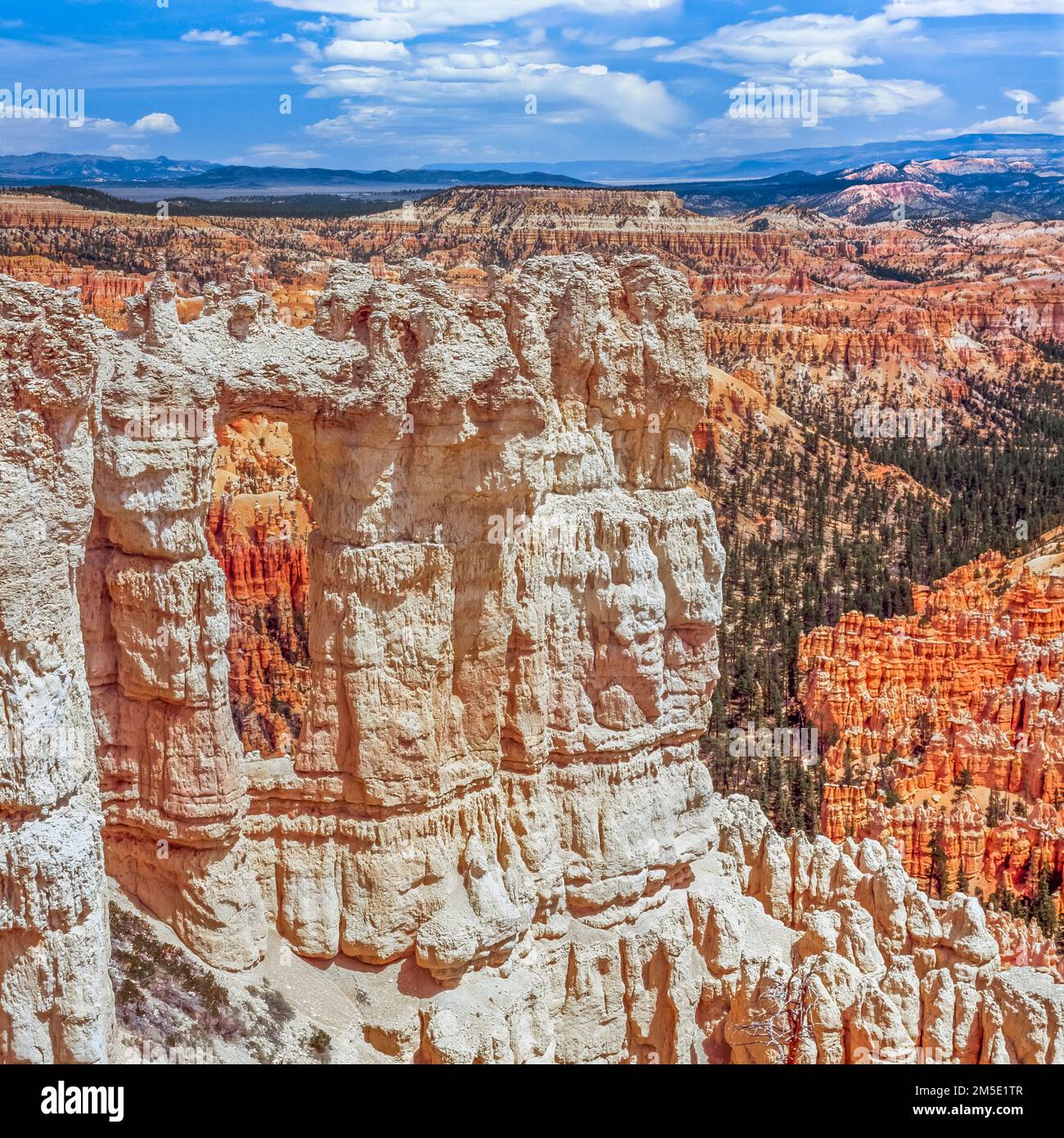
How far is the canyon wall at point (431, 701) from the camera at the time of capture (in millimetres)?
9172

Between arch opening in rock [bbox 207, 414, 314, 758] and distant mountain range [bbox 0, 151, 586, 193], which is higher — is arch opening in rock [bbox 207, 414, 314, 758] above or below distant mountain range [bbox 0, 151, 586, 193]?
below

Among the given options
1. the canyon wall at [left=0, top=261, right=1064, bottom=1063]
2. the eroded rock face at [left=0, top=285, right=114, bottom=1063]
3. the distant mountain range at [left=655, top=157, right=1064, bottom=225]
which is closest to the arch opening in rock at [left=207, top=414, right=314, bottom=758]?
the canyon wall at [left=0, top=261, right=1064, bottom=1063]

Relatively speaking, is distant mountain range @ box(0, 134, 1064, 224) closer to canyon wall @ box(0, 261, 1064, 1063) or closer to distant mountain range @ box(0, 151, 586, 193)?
distant mountain range @ box(0, 151, 586, 193)

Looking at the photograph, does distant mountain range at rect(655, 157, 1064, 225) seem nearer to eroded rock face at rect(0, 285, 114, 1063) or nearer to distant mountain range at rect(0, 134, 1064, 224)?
distant mountain range at rect(0, 134, 1064, 224)

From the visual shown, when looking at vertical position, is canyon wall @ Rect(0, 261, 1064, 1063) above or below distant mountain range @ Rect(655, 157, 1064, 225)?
below

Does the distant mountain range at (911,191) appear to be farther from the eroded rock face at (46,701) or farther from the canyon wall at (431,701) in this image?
the eroded rock face at (46,701)

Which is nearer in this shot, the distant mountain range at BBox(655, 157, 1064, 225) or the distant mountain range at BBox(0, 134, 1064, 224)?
the distant mountain range at BBox(0, 134, 1064, 224)

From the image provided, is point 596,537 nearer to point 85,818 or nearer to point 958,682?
point 85,818

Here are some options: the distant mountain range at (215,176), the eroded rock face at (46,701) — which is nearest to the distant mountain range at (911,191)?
the distant mountain range at (215,176)

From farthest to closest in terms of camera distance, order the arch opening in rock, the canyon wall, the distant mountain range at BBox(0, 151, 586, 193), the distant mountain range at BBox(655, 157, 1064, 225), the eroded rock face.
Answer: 1. the distant mountain range at BBox(655, 157, 1064, 225)
2. the distant mountain range at BBox(0, 151, 586, 193)
3. the arch opening in rock
4. the canyon wall
5. the eroded rock face

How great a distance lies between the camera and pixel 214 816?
12.2 meters

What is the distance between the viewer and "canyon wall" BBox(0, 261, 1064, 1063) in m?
9.17

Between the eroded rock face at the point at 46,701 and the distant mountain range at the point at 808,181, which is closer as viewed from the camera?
the eroded rock face at the point at 46,701

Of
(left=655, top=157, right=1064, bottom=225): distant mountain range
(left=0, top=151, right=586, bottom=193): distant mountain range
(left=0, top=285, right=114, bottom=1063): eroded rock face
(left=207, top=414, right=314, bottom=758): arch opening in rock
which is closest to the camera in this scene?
(left=0, top=285, right=114, bottom=1063): eroded rock face
